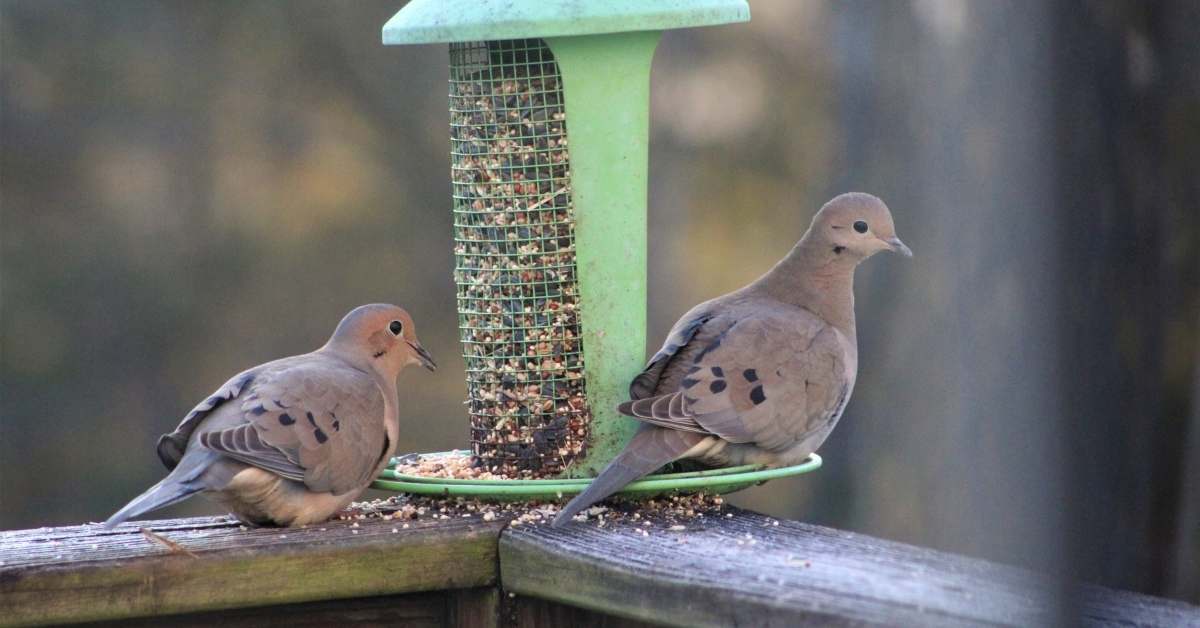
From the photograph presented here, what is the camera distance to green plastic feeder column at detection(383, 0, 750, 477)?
3.93m

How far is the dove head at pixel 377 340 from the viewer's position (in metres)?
4.39

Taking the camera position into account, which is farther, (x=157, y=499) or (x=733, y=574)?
(x=157, y=499)

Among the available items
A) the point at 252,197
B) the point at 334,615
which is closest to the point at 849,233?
the point at 334,615

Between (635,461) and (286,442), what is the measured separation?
0.88 metres

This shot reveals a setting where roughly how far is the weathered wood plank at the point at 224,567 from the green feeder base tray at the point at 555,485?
0.29 meters

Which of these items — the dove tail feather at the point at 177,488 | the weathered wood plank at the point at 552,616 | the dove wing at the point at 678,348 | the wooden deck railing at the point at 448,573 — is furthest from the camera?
the dove wing at the point at 678,348

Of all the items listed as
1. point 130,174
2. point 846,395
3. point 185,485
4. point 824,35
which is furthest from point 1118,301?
point 130,174

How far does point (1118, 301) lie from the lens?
50cm

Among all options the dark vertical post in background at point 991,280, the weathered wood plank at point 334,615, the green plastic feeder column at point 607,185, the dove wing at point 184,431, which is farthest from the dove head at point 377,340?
the dark vertical post in background at point 991,280

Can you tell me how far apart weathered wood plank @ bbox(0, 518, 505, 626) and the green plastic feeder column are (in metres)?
0.83

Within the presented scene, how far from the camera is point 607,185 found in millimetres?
4012

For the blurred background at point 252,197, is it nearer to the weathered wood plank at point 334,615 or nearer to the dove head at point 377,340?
the dove head at point 377,340

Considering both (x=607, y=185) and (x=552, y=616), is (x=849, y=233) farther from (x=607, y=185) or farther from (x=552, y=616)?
(x=552, y=616)

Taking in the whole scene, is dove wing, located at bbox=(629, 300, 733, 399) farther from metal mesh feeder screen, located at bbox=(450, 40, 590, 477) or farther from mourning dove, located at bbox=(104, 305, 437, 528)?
mourning dove, located at bbox=(104, 305, 437, 528)
